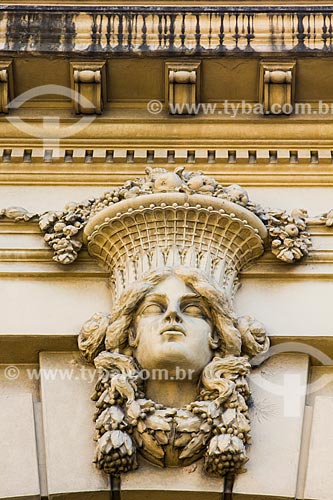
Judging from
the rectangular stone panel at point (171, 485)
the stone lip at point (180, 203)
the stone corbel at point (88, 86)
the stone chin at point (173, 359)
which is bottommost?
the rectangular stone panel at point (171, 485)

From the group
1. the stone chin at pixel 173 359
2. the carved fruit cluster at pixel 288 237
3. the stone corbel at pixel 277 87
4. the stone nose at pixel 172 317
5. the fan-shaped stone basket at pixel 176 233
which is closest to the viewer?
the stone chin at pixel 173 359

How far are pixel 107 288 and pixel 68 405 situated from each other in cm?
87

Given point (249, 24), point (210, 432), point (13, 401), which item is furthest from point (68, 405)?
point (249, 24)

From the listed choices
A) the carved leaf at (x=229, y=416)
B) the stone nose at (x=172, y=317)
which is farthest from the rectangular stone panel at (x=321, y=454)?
the stone nose at (x=172, y=317)

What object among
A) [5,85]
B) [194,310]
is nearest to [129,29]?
[5,85]

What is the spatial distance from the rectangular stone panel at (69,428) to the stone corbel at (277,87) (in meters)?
2.24

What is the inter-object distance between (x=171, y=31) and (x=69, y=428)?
283 cm

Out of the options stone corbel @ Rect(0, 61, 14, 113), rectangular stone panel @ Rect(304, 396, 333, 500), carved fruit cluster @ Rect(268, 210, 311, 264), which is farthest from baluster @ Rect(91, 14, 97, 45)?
rectangular stone panel @ Rect(304, 396, 333, 500)

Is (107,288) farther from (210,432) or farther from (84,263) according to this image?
(210,432)

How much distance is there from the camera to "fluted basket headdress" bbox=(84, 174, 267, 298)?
923cm

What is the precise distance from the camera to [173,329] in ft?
28.7

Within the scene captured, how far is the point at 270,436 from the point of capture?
8734mm

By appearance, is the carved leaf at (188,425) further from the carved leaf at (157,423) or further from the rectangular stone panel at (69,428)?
the rectangular stone panel at (69,428)

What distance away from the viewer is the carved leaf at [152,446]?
8.54 meters
